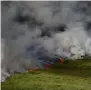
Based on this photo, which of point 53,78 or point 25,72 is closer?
point 53,78

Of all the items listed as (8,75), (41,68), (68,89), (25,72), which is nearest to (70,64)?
(41,68)

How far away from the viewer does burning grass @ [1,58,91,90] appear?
32259 millimetres

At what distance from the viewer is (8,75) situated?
38.2 meters

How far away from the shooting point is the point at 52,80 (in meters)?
35.6

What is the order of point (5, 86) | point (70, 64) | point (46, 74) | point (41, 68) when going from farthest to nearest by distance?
point (70, 64), point (41, 68), point (46, 74), point (5, 86)

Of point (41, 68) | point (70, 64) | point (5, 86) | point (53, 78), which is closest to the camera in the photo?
point (5, 86)

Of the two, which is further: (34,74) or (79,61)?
(79,61)

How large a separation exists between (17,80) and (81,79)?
899 cm

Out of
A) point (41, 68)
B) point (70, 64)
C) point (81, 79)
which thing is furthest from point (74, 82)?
point (70, 64)

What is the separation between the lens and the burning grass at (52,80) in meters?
32.3

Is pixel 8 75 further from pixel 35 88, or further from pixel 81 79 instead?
pixel 81 79

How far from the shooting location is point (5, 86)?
33625mm

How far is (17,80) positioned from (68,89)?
825 cm

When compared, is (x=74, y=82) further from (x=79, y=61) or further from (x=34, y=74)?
(x=79, y=61)
